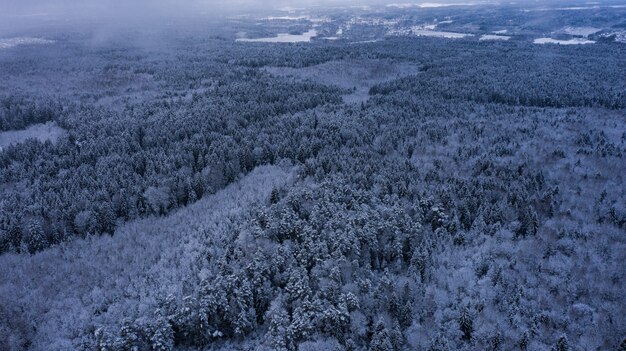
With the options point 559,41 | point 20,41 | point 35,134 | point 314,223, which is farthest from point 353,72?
point 20,41

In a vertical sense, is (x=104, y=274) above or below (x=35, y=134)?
below

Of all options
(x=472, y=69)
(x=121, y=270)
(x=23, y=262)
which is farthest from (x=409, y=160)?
(x=472, y=69)

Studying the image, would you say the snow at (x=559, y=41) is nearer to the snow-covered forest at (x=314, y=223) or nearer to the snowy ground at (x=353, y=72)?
the snowy ground at (x=353, y=72)

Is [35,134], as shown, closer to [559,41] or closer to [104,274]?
[104,274]

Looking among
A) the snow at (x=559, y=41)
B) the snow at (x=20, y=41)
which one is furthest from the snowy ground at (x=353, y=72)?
the snow at (x=20, y=41)

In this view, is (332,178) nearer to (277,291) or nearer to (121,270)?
(277,291)

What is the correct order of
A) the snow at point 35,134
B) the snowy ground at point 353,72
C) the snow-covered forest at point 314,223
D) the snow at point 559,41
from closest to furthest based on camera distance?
the snow-covered forest at point 314,223
the snow at point 35,134
the snowy ground at point 353,72
the snow at point 559,41

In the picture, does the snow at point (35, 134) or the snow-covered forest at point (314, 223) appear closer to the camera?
the snow-covered forest at point (314, 223)
